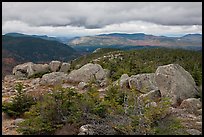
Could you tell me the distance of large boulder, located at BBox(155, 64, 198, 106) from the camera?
15594mm

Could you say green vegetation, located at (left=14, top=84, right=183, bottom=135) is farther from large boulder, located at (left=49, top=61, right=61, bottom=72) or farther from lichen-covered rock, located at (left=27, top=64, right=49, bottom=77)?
large boulder, located at (left=49, top=61, right=61, bottom=72)

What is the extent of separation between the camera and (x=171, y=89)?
52.0ft

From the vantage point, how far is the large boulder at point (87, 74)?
24906 millimetres

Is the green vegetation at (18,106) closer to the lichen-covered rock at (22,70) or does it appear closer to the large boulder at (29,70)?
the large boulder at (29,70)

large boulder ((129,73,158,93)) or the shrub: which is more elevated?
the shrub

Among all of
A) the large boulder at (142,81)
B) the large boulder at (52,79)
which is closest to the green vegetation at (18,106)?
the large boulder at (142,81)

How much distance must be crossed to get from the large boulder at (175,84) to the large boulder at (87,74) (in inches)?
343

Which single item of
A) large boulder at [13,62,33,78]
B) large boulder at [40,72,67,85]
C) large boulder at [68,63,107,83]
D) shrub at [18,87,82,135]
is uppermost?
shrub at [18,87,82,135]

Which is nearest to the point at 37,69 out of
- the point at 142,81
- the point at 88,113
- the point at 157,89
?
the point at 142,81

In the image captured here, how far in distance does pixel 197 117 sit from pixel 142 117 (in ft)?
16.8

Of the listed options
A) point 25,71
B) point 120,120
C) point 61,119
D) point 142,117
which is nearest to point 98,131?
point 120,120

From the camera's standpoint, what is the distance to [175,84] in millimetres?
16031

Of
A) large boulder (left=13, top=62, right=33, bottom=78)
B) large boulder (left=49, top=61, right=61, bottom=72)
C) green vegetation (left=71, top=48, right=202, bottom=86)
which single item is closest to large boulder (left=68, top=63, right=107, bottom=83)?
green vegetation (left=71, top=48, right=202, bottom=86)

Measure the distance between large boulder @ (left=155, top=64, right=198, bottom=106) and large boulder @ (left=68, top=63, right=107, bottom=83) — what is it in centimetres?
872
